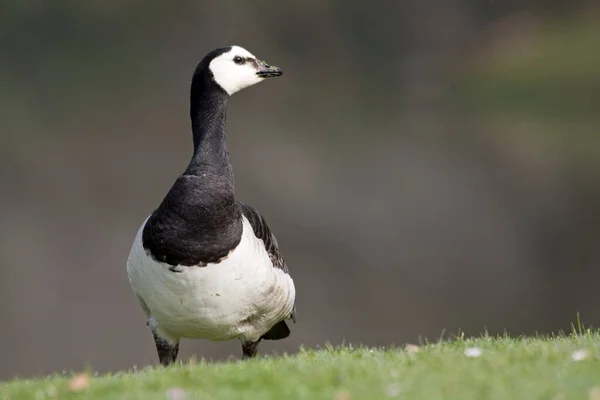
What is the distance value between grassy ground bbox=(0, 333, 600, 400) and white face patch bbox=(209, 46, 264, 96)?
2.95m

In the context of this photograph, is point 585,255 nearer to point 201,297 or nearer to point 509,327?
point 509,327

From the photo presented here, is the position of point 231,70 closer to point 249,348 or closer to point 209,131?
point 209,131

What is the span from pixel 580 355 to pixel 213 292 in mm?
2820

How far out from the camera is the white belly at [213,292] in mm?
7477

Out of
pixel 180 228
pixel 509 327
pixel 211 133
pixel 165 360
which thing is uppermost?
pixel 211 133

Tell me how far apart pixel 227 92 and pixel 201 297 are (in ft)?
6.54

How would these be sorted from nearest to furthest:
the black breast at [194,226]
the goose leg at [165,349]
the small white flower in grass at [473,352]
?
the small white flower in grass at [473,352] < the black breast at [194,226] < the goose leg at [165,349]

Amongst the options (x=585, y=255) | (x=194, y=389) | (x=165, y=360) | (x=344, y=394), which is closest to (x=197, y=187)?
(x=165, y=360)

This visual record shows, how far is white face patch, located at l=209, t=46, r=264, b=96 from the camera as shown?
8.55 metres

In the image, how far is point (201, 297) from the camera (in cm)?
752

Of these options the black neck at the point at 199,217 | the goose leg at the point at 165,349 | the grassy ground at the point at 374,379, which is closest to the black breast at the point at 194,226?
the black neck at the point at 199,217

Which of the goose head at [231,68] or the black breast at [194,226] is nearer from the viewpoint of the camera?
the black breast at [194,226]

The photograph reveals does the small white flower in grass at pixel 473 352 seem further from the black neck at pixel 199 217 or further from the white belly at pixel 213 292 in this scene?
the black neck at pixel 199 217

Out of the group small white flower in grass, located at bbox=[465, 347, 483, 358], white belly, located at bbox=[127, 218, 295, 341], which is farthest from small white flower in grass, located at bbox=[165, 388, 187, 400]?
white belly, located at bbox=[127, 218, 295, 341]
